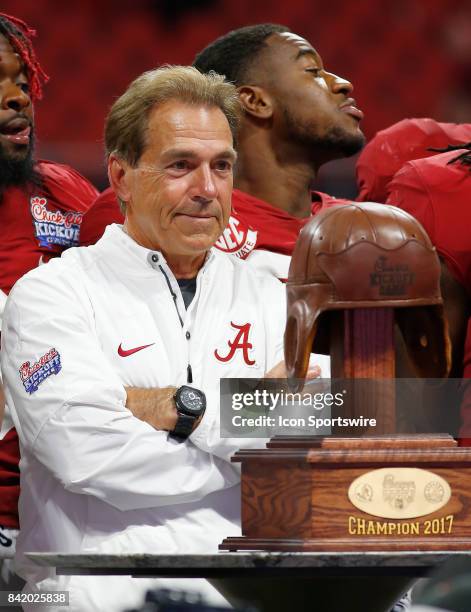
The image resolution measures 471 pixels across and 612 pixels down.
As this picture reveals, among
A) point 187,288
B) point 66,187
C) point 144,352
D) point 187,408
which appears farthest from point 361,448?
point 66,187

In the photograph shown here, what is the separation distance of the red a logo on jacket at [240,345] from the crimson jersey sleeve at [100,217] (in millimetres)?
387

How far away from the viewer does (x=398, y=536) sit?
1246 mm

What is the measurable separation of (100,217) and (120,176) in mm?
277

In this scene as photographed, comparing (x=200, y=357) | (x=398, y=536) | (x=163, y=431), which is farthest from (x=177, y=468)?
(x=398, y=536)

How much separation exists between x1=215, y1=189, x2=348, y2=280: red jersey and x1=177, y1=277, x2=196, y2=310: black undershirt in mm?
286

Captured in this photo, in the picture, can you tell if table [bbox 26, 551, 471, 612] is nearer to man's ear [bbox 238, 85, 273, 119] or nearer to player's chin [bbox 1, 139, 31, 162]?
player's chin [bbox 1, 139, 31, 162]

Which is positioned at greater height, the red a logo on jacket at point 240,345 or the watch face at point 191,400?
the red a logo on jacket at point 240,345

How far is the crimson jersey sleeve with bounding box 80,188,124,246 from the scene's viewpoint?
78.7 inches

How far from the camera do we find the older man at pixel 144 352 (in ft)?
4.96

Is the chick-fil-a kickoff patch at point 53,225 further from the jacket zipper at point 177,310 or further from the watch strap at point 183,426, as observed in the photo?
the watch strap at point 183,426

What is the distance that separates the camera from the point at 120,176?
1760 millimetres

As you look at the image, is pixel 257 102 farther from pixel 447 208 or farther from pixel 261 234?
pixel 447 208

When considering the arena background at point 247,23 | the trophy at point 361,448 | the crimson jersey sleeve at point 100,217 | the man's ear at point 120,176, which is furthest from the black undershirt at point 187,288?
the arena background at point 247,23

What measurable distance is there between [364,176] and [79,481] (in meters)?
1.04
